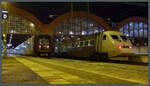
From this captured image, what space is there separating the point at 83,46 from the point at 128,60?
571cm

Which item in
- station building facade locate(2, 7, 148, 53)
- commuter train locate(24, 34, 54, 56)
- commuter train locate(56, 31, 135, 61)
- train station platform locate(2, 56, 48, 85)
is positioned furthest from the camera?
station building facade locate(2, 7, 148, 53)

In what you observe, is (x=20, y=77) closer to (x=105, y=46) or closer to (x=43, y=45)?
(x=105, y=46)

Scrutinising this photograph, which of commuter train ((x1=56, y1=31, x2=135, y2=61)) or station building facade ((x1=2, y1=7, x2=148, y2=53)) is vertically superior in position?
station building facade ((x1=2, y1=7, x2=148, y2=53))

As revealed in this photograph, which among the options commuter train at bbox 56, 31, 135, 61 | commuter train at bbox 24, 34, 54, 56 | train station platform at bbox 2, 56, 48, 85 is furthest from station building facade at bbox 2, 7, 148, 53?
train station platform at bbox 2, 56, 48, 85

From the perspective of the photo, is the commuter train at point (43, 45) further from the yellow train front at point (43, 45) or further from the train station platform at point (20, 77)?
the train station platform at point (20, 77)

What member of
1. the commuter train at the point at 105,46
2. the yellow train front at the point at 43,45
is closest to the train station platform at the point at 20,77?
the commuter train at the point at 105,46

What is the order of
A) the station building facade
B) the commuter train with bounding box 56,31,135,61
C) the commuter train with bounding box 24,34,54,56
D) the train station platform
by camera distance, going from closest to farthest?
the train station platform < the commuter train with bounding box 56,31,135,61 < the commuter train with bounding box 24,34,54,56 < the station building facade

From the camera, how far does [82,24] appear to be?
59.1m

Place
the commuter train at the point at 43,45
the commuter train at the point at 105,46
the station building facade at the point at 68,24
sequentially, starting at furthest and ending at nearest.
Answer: the station building facade at the point at 68,24 < the commuter train at the point at 43,45 < the commuter train at the point at 105,46

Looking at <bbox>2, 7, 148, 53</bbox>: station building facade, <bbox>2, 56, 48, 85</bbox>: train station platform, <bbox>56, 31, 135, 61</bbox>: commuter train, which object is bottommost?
<bbox>2, 56, 48, 85</bbox>: train station platform

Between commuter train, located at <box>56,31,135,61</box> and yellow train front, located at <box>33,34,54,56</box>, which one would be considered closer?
commuter train, located at <box>56,31,135,61</box>

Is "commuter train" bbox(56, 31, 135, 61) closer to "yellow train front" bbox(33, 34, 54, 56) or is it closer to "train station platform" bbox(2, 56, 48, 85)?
"yellow train front" bbox(33, 34, 54, 56)

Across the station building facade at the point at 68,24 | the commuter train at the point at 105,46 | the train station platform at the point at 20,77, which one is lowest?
the train station platform at the point at 20,77

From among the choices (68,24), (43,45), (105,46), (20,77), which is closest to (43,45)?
(43,45)
